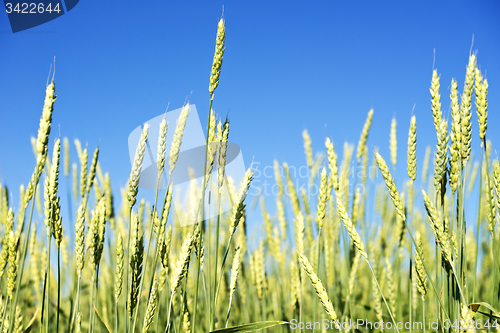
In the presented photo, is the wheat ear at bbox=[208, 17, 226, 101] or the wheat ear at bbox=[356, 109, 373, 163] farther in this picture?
the wheat ear at bbox=[356, 109, 373, 163]

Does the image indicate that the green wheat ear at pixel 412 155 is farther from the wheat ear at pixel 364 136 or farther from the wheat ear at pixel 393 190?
the wheat ear at pixel 364 136

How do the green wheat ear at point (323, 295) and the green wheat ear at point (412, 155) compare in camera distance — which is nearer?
the green wheat ear at point (323, 295)

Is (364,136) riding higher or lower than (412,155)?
higher

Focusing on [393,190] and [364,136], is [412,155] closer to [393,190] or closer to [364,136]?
[393,190]

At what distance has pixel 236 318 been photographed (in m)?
2.45

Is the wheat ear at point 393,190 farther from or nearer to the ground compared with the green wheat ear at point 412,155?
nearer to the ground

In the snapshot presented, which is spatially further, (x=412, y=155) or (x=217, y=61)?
(x=412, y=155)

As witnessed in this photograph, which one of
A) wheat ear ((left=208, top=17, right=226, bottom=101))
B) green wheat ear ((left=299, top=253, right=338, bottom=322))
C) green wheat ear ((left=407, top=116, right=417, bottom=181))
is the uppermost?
wheat ear ((left=208, top=17, right=226, bottom=101))

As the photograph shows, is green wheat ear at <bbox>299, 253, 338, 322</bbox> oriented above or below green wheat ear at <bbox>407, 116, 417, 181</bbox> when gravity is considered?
below

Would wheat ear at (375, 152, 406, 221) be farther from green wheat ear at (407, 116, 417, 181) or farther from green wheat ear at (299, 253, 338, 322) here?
green wheat ear at (299, 253, 338, 322)

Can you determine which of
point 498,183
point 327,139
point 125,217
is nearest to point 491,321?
point 498,183

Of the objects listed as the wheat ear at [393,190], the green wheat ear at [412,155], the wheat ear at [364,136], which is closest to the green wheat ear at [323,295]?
the wheat ear at [393,190]

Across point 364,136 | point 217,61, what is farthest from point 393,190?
point 364,136

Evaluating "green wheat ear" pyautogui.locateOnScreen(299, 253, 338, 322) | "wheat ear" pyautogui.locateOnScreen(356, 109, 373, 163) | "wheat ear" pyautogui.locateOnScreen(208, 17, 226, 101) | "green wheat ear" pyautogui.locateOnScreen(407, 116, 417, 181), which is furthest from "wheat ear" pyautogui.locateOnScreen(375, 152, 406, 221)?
"wheat ear" pyautogui.locateOnScreen(356, 109, 373, 163)
